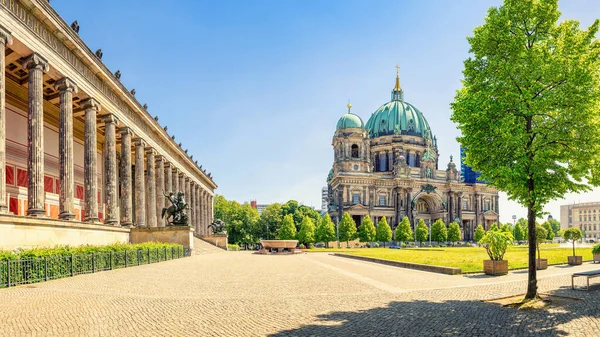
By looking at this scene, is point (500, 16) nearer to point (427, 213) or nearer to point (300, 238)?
point (300, 238)

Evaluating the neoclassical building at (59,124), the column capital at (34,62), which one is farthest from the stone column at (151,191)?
the column capital at (34,62)

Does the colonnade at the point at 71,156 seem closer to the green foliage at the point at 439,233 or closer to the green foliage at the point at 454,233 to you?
the green foliage at the point at 439,233

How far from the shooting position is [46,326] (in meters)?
10.0

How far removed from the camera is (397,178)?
119188 millimetres

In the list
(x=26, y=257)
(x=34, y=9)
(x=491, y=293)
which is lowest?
(x=491, y=293)

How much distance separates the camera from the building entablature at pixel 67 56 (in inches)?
960

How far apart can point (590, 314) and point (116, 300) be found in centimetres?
1365

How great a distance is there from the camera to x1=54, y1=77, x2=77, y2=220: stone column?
94.8 ft

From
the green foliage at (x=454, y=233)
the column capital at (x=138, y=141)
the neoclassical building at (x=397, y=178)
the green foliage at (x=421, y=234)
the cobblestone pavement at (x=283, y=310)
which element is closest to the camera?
the cobblestone pavement at (x=283, y=310)

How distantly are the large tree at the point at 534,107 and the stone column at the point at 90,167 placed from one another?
27321 mm

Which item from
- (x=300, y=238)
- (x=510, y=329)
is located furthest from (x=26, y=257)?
(x=300, y=238)

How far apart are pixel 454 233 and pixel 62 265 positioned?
105m

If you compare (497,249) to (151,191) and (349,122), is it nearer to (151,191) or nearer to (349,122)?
(151,191)

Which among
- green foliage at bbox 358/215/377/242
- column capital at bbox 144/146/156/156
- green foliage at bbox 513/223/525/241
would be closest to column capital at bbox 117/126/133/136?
column capital at bbox 144/146/156/156
